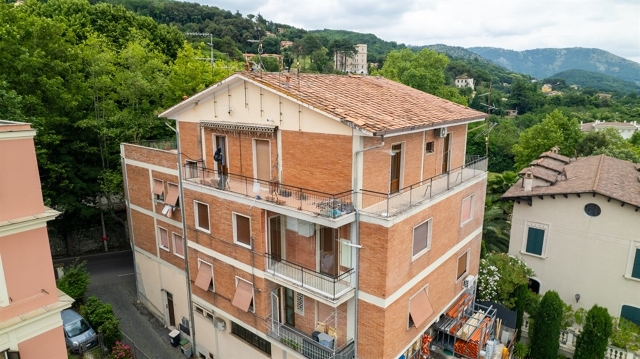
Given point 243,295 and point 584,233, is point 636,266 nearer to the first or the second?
point 584,233

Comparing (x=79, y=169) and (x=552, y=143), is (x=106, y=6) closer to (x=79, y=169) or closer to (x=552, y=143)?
(x=79, y=169)

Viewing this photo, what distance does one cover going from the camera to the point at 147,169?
21109 millimetres

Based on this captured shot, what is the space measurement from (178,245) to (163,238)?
5.60ft

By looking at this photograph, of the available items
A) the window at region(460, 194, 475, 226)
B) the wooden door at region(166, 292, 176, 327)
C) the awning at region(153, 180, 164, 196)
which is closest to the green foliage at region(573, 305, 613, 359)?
the window at region(460, 194, 475, 226)

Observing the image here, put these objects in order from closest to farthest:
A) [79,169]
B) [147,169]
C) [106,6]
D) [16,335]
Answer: [16,335], [147,169], [79,169], [106,6]

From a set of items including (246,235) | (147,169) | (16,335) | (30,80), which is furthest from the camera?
(30,80)

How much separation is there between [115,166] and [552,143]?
1859 inches

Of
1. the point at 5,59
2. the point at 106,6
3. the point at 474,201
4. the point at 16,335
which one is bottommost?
the point at 16,335

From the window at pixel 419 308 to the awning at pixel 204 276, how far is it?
360 inches

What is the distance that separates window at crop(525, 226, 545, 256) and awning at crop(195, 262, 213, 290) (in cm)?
1857

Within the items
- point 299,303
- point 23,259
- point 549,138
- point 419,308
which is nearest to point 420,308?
point 419,308

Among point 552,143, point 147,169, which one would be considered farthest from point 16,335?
point 552,143

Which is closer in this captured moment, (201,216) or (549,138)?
(201,216)

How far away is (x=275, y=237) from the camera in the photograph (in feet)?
50.4
